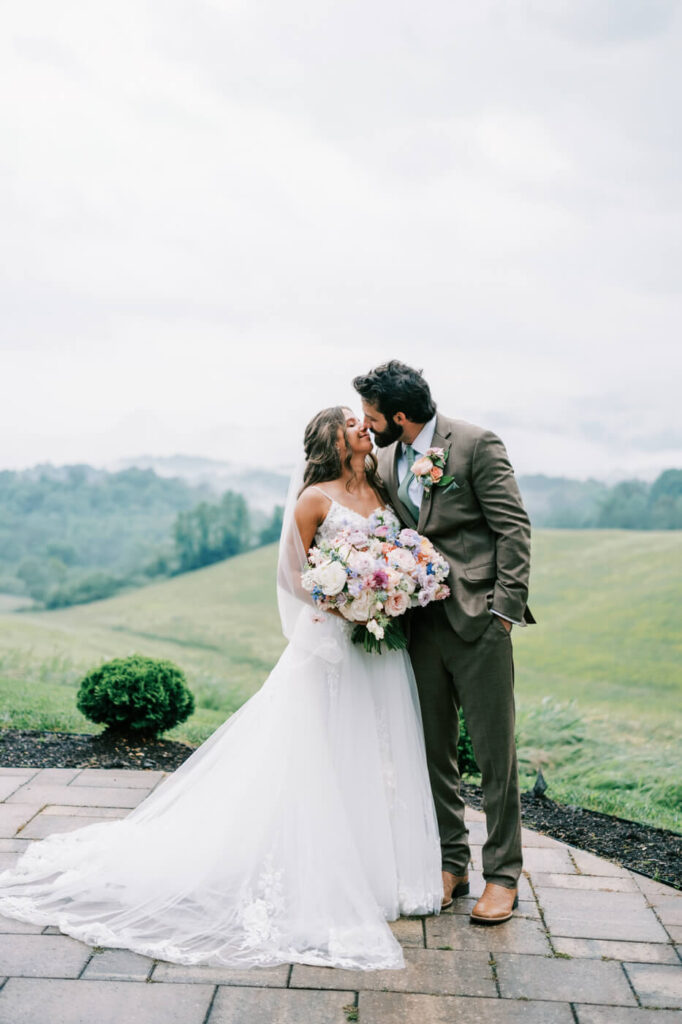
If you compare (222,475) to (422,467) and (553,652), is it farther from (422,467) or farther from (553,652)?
(422,467)

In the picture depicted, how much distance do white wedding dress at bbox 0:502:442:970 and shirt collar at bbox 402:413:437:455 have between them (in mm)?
396

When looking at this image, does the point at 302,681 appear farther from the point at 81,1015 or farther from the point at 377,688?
the point at 81,1015

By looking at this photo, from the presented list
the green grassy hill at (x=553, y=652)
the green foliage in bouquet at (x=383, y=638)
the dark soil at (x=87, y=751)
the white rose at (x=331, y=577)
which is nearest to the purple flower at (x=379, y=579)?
the white rose at (x=331, y=577)

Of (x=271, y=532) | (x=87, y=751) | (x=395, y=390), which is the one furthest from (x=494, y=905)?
(x=271, y=532)

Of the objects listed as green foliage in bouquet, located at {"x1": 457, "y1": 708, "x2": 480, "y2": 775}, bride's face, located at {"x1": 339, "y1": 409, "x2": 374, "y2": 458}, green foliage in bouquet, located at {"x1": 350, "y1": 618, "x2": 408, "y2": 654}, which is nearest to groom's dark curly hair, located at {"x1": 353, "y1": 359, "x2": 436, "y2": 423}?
bride's face, located at {"x1": 339, "y1": 409, "x2": 374, "y2": 458}

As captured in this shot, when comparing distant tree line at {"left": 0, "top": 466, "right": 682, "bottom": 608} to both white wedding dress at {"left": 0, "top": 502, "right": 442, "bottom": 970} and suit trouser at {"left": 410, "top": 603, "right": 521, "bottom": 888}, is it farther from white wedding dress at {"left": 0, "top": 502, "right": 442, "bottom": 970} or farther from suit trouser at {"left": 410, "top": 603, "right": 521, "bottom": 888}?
white wedding dress at {"left": 0, "top": 502, "right": 442, "bottom": 970}

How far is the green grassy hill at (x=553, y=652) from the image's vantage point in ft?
23.8

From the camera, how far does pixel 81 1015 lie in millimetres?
2898

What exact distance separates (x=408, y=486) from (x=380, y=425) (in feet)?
0.96

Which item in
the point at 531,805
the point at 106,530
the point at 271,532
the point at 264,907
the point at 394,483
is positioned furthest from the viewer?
the point at 106,530

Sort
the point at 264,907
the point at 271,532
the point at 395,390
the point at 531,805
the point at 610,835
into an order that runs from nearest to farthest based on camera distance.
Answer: the point at 264,907 < the point at 395,390 < the point at 610,835 < the point at 531,805 < the point at 271,532

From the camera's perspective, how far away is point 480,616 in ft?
12.0

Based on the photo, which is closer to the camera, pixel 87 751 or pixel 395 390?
pixel 395 390

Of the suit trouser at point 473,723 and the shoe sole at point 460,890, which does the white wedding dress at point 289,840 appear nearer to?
the suit trouser at point 473,723
